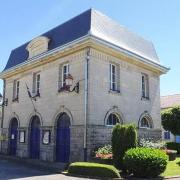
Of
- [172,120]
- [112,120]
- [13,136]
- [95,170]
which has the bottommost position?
[95,170]

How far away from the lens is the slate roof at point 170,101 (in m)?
42.0

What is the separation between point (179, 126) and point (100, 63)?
12.7 metres

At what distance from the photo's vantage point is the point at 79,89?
17953mm

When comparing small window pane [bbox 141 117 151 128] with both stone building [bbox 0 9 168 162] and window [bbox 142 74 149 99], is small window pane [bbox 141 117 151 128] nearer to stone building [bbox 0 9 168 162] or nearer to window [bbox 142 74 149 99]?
stone building [bbox 0 9 168 162]

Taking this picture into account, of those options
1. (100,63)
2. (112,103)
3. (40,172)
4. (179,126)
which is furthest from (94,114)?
(179,126)

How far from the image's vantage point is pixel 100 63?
A: 18.5 metres

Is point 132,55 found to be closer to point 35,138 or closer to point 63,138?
point 63,138

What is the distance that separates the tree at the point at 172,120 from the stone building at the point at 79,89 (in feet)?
18.3

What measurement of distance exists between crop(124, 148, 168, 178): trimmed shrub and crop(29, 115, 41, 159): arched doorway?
8932mm

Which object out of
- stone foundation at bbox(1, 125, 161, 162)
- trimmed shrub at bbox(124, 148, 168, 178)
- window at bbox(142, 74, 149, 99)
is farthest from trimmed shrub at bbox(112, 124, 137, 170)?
window at bbox(142, 74, 149, 99)

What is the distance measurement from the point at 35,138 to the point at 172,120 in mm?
13001

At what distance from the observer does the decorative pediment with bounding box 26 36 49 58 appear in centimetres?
2095

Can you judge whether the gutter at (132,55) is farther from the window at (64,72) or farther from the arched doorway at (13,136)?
the arched doorway at (13,136)

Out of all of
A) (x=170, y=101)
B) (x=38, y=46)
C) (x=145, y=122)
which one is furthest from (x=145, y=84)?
(x=170, y=101)
